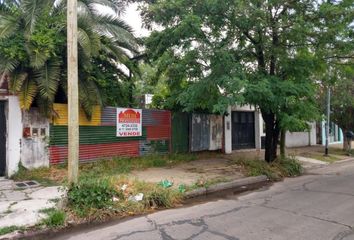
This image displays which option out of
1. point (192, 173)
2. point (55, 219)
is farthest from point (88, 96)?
point (55, 219)

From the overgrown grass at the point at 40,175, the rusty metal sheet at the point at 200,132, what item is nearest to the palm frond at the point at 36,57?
the overgrown grass at the point at 40,175

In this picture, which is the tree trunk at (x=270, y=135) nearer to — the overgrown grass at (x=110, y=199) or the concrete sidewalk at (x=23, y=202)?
the overgrown grass at (x=110, y=199)

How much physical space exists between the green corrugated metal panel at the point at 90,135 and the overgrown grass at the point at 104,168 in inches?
28.8

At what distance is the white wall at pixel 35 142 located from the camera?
10273mm

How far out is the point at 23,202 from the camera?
24.3ft

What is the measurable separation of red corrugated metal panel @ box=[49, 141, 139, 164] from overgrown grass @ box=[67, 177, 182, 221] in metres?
3.74

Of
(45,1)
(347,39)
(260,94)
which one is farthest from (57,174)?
(347,39)

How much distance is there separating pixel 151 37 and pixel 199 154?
5.77m

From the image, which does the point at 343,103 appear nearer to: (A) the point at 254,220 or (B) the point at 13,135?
(A) the point at 254,220

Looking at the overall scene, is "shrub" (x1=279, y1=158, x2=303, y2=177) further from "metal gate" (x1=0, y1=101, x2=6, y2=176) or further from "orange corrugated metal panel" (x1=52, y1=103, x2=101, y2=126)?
"metal gate" (x1=0, y1=101, x2=6, y2=176)

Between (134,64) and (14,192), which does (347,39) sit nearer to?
(134,64)

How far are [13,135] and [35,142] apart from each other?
2.28 ft

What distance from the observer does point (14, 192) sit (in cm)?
830

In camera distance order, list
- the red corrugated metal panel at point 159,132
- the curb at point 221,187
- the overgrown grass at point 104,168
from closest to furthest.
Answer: the curb at point 221,187 < the overgrown grass at point 104,168 < the red corrugated metal panel at point 159,132
